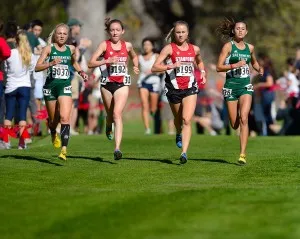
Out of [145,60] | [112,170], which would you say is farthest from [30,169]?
[145,60]

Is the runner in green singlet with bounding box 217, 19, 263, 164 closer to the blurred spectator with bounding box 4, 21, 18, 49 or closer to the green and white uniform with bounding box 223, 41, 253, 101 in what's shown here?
the green and white uniform with bounding box 223, 41, 253, 101

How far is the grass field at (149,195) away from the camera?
1215cm

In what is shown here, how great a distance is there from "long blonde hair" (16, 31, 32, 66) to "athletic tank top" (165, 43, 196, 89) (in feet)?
13.8

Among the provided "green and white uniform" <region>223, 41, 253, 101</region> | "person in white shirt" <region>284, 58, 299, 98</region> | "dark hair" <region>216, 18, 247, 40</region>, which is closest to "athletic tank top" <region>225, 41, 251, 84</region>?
"green and white uniform" <region>223, 41, 253, 101</region>

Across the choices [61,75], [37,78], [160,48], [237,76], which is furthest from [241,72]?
[160,48]

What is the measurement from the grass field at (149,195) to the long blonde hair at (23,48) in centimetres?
170

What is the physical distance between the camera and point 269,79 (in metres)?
30.5

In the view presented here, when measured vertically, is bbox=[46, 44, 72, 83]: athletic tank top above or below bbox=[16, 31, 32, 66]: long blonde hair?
below

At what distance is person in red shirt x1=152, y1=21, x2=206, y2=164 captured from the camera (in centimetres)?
1878

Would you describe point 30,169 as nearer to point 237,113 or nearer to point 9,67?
point 237,113

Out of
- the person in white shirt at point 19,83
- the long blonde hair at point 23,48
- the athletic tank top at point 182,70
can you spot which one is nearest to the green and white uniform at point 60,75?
the athletic tank top at point 182,70

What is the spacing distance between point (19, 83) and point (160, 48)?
83.9 feet

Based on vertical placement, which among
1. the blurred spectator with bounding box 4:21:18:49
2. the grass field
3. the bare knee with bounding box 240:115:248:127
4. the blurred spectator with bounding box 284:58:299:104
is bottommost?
the grass field

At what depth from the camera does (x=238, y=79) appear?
61.3 feet
